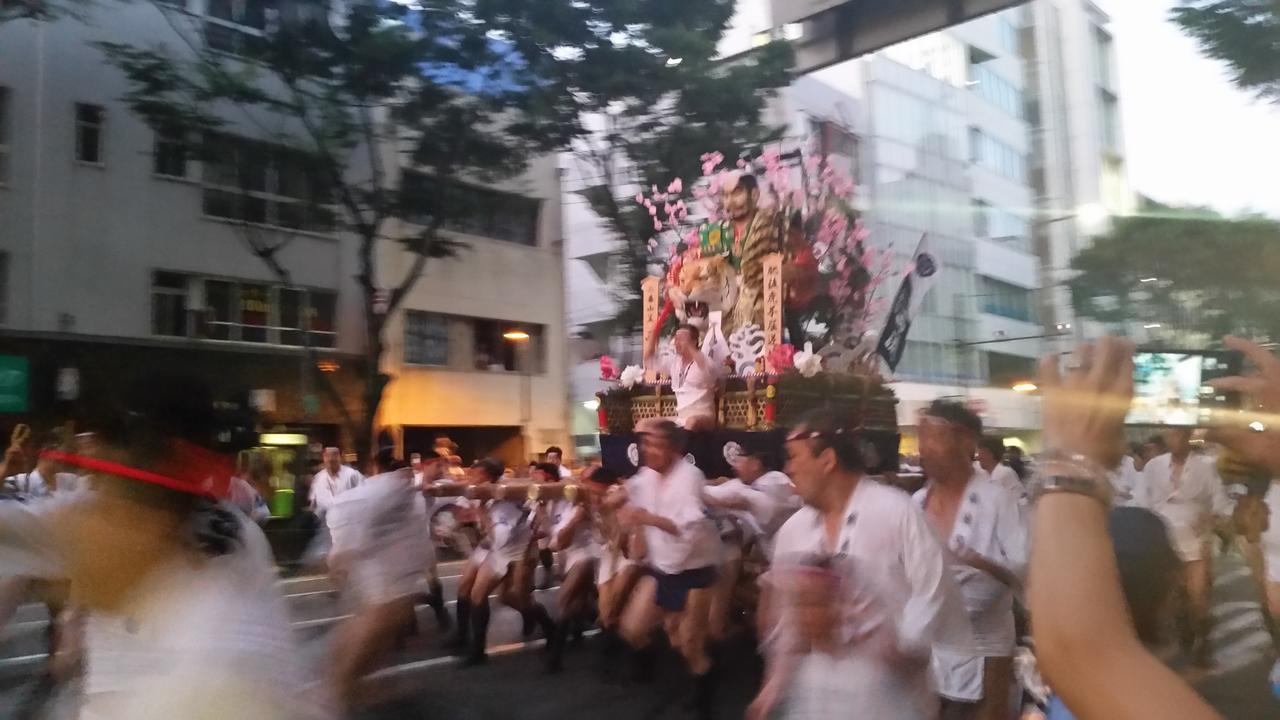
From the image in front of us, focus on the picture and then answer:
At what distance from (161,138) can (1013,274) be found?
2489mm

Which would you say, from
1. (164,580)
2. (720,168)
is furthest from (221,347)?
(720,168)

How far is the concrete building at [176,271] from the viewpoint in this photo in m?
2.33

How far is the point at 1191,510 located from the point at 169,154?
5.77 m

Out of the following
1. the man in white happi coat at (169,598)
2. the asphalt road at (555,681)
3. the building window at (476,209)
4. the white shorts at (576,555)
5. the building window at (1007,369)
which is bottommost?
the asphalt road at (555,681)

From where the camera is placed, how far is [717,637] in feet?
15.3

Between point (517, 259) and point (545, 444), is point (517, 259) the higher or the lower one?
the higher one

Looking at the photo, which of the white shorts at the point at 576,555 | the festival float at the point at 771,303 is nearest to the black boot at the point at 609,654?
the white shorts at the point at 576,555

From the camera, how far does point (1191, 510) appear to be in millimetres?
5824

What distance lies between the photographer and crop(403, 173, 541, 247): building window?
286 centimetres

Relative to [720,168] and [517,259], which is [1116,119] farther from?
[517,259]

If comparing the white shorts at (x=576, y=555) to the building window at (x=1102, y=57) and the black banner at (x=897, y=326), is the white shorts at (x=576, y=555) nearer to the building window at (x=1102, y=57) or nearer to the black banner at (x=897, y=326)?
the black banner at (x=897, y=326)

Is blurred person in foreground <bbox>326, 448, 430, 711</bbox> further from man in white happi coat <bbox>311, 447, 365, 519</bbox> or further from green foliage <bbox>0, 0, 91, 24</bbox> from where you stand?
green foliage <bbox>0, 0, 91, 24</bbox>

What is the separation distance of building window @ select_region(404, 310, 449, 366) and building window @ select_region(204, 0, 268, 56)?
84 cm

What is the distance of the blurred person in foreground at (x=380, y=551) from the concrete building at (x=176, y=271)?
0.32 meters
